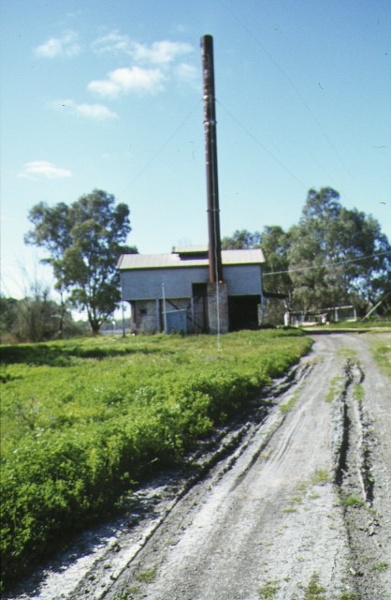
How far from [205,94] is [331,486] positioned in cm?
2868

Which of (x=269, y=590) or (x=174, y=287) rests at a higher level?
(x=174, y=287)

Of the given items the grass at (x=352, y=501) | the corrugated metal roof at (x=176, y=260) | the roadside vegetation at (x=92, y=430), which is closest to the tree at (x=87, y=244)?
the corrugated metal roof at (x=176, y=260)

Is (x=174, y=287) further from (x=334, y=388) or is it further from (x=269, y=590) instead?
(x=269, y=590)

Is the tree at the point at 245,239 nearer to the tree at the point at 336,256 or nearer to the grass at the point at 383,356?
the tree at the point at 336,256

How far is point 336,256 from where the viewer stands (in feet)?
174

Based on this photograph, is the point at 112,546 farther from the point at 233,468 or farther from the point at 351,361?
the point at 351,361

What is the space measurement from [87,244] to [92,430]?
47.5 metres

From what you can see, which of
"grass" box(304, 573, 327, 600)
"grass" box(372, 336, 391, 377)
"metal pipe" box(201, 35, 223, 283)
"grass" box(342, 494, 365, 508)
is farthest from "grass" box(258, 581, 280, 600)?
"metal pipe" box(201, 35, 223, 283)

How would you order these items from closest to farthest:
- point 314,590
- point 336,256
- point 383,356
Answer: point 314,590, point 383,356, point 336,256

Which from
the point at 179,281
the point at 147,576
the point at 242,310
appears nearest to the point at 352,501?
the point at 147,576

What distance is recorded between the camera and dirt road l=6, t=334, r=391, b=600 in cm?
399

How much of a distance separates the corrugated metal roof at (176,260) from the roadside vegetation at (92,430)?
20466 mm

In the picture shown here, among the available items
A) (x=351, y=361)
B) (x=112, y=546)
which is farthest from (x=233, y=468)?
(x=351, y=361)

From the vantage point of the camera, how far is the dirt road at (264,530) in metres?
3.99
